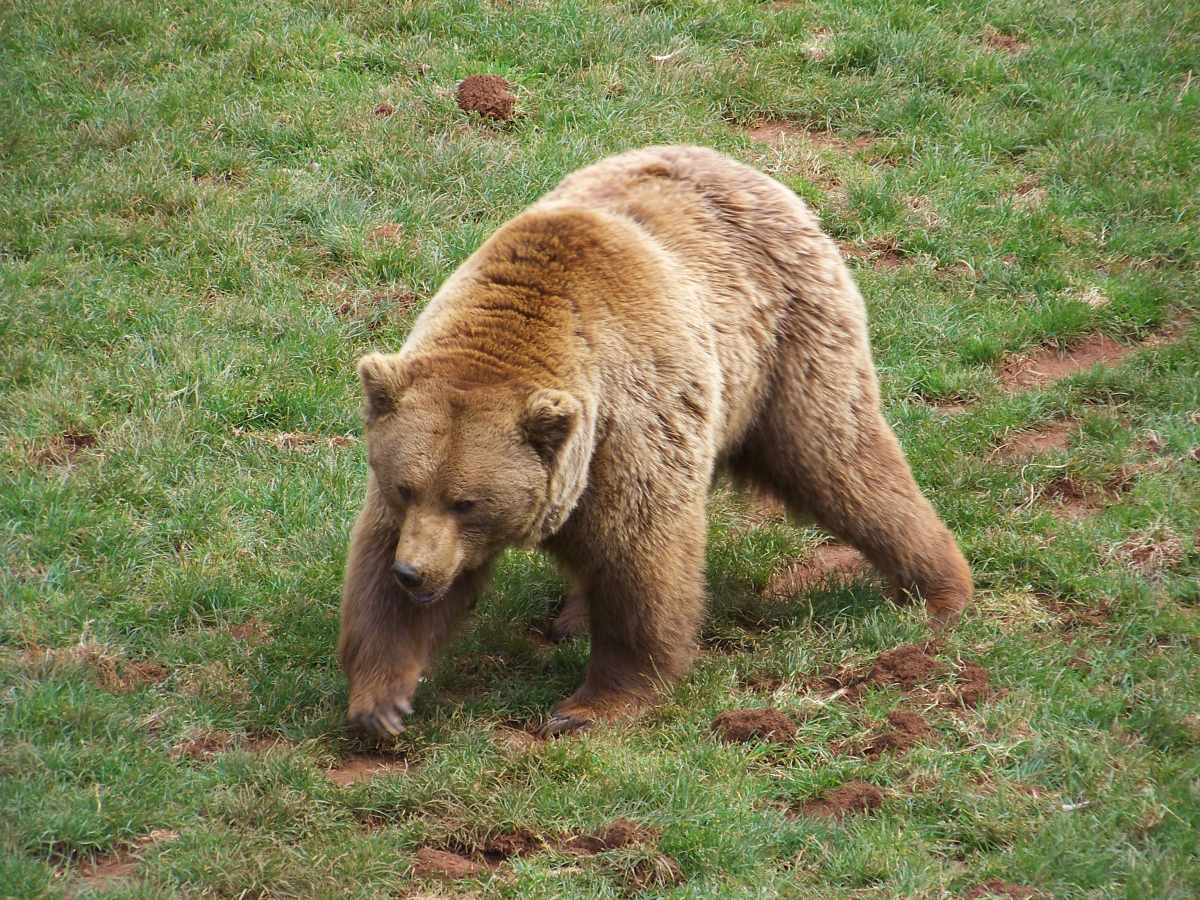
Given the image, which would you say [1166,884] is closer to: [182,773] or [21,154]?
[182,773]

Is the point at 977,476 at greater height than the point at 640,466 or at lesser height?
lesser

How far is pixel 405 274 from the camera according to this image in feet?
30.8

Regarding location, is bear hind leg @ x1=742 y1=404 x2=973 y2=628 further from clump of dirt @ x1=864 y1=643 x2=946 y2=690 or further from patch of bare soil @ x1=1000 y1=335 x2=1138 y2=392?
patch of bare soil @ x1=1000 y1=335 x2=1138 y2=392

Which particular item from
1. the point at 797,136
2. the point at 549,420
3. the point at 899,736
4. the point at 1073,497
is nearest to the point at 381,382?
the point at 549,420

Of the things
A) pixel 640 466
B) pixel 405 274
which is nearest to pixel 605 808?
pixel 640 466

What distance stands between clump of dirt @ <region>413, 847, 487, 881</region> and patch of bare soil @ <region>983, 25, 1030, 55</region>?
27.5 feet

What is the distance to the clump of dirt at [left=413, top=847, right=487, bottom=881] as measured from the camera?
5328mm

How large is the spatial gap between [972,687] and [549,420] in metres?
2.19

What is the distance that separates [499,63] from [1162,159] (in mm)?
4763

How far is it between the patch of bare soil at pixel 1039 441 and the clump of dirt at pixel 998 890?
11.1ft

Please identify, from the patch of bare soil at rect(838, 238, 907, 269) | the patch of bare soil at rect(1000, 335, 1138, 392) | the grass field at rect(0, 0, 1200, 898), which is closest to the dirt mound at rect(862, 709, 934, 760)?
the grass field at rect(0, 0, 1200, 898)

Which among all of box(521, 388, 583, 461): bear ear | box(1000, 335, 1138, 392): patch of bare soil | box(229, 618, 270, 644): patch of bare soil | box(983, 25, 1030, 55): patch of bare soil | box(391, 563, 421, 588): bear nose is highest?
box(983, 25, 1030, 55): patch of bare soil

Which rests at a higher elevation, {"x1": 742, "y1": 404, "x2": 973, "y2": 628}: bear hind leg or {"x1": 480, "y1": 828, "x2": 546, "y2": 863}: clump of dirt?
{"x1": 742, "y1": 404, "x2": 973, "y2": 628}: bear hind leg

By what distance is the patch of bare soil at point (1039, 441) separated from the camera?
8.23m
